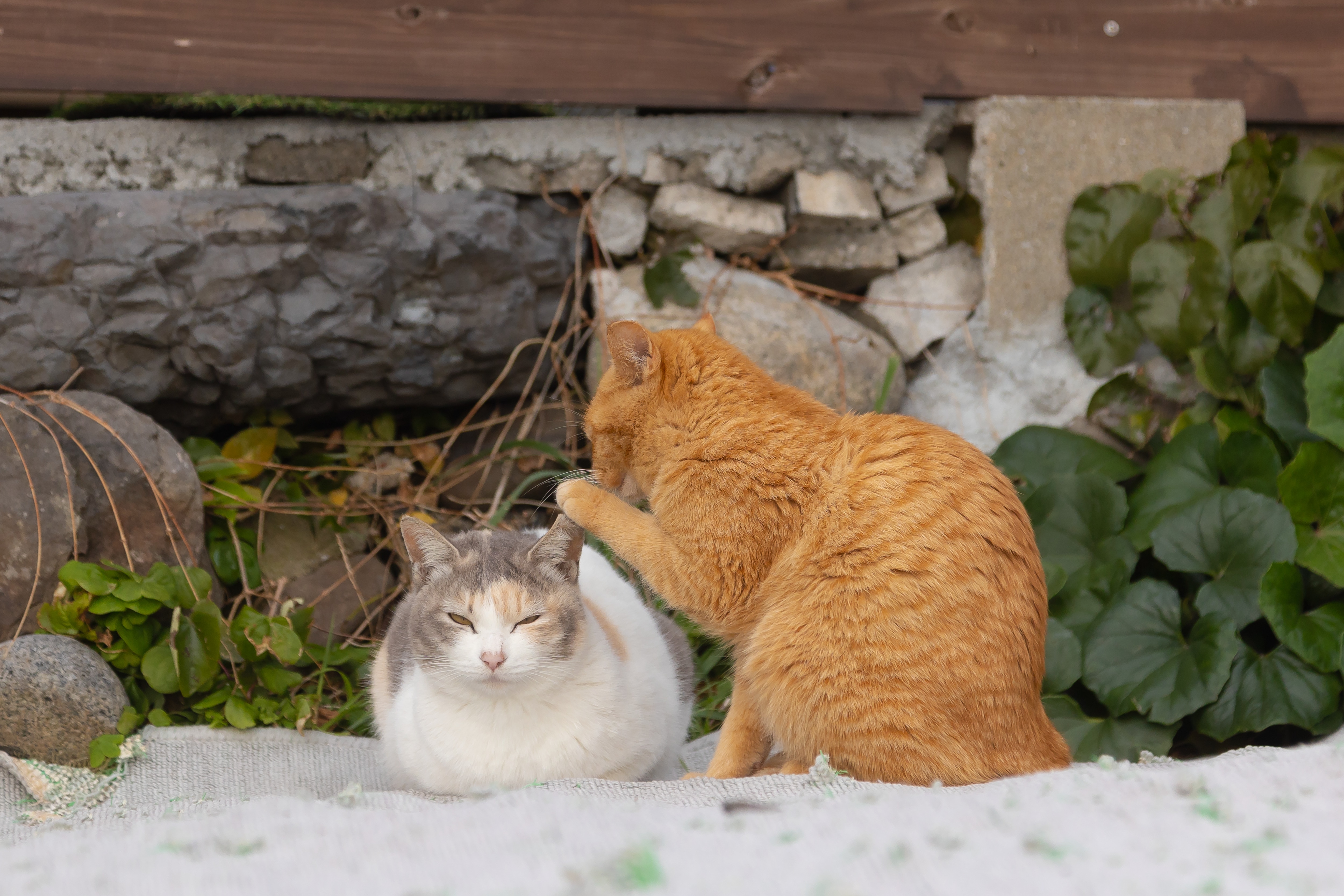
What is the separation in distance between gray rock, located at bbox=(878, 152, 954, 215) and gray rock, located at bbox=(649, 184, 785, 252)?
0.34 m

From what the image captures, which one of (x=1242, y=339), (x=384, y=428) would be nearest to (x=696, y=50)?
(x=384, y=428)

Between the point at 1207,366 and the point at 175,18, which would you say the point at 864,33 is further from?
the point at 175,18

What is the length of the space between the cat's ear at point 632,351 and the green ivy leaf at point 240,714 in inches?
46.4

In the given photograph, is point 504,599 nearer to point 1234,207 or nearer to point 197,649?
point 197,649

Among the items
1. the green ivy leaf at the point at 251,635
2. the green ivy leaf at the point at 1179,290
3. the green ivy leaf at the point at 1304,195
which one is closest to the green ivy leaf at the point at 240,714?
the green ivy leaf at the point at 251,635

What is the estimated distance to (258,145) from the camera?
2.72 metres

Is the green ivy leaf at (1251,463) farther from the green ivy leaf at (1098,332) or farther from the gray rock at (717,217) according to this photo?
the gray rock at (717,217)

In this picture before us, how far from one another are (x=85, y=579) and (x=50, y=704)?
29 centimetres

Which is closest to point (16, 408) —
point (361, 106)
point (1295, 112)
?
point (361, 106)

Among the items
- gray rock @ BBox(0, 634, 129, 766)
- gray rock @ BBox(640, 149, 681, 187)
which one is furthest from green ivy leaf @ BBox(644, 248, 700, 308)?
gray rock @ BBox(0, 634, 129, 766)

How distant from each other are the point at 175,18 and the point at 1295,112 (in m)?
3.26

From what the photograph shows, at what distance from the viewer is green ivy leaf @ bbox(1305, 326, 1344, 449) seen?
2492 millimetres

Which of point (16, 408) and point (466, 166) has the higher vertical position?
point (466, 166)

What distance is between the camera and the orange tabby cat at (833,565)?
1.67 m
